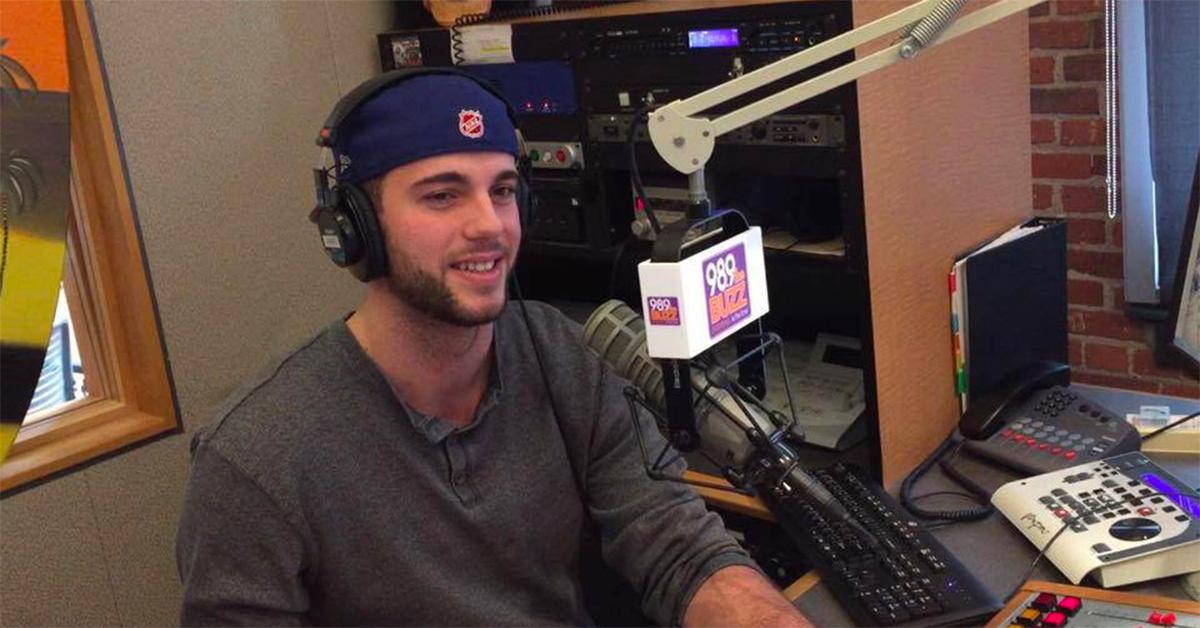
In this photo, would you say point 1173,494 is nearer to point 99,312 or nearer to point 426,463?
point 426,463

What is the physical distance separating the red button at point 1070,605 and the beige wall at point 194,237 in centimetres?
148

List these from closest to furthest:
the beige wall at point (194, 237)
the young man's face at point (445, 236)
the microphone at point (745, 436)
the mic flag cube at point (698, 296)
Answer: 1. the mic flag cube at point (698, 296)
2. the microphone at point (745, 436)
3. the young man's face at point (445, 236)
4. the beige wall at point (194, 237)

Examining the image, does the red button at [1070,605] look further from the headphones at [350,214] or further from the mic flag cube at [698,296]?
the headphones at [350,214]

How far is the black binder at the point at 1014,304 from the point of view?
1.75m

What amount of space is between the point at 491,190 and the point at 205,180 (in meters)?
0.87

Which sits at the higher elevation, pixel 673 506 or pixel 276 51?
pixel 276 51

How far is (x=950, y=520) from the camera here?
5.10 feet

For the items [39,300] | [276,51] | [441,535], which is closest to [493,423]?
[441,535]

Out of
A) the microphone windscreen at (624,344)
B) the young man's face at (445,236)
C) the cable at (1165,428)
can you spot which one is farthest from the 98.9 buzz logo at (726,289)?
the cable at (1165,428)

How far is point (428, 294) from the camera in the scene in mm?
1370

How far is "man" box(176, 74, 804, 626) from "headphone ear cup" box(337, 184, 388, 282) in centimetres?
2

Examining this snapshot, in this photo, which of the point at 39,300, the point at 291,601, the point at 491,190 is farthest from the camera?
the point at 39,300

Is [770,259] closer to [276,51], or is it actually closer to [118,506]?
[276,51]

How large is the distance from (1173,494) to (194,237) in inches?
63.2
